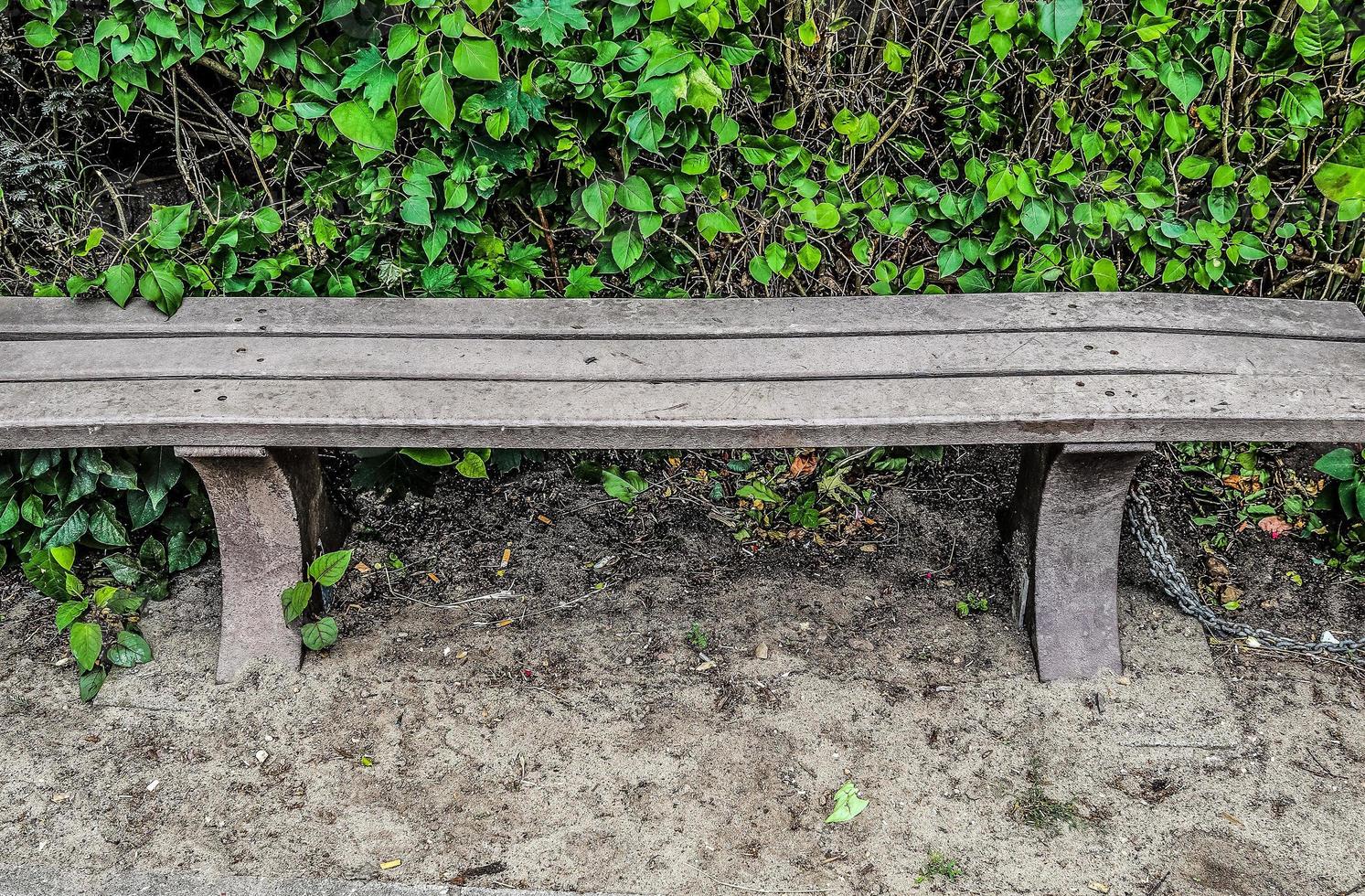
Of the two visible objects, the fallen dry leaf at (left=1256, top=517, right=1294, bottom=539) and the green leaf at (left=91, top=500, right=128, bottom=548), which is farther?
the fallen dry leaf at (left=1256, top=517, right=1294, bottom=539)

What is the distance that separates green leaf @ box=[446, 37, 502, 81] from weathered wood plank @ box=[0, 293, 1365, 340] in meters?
0.48

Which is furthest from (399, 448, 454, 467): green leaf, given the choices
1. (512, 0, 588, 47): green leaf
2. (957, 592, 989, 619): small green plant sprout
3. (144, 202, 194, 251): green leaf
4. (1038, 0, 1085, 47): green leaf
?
(1038, 0, 1085, 47): green leaf

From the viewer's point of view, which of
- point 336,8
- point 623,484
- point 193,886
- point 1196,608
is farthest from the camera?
point 623,484

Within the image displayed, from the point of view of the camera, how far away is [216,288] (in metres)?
2.46

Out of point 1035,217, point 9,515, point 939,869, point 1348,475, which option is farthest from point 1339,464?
point 9,515

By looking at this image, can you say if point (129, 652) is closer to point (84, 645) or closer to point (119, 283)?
point (84, 645)

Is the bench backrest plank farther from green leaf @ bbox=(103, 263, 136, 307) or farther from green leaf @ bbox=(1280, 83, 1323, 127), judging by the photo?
green leaf @ bbox=(1280, 83, 1323, 127)

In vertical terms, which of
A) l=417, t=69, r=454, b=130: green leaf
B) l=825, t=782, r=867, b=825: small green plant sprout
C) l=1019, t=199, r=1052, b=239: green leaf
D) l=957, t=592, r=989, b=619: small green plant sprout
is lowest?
l=825, t=782, r=867, b=825: small green plant sprout

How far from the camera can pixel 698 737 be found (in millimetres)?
2119

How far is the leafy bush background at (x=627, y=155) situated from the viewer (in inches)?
86.3

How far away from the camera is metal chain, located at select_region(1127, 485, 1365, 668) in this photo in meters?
2.29

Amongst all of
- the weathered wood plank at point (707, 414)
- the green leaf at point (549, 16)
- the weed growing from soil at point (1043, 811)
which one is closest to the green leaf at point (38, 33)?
the weathered wood plank at point (707, 414)

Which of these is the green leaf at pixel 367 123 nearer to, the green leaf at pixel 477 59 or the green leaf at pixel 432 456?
the green leaf at pixel 477 59

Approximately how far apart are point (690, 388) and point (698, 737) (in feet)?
2.34
